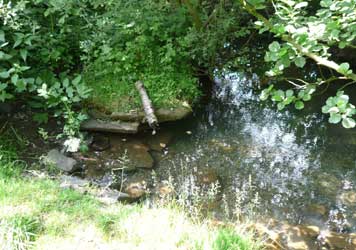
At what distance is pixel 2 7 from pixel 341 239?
4.48m

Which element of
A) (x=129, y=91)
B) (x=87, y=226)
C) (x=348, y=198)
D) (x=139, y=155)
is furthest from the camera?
(x=129, y=91)

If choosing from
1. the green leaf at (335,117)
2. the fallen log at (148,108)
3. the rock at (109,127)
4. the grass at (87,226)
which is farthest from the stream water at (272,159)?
the green leaf at (335,117)

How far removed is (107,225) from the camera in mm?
3299

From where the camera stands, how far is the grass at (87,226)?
300 cm

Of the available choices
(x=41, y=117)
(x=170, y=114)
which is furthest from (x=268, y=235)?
(x=41, y=117)

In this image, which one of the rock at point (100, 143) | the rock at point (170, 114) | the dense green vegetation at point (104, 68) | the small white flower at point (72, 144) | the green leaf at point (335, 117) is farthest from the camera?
the rock at point (170, 114)

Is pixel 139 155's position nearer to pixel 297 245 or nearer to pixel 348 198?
pixel 297 245

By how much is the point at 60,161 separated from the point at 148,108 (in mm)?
1433

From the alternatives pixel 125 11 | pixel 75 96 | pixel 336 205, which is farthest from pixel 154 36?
pixel 336 205

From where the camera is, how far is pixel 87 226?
3.22 m

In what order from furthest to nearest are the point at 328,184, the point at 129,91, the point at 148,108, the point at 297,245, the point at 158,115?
the point at 129,91 < the point at 158,115 < the point at 148,108 < the point at 328,184 < the point at 297,245

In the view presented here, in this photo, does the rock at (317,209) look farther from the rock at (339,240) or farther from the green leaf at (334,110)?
the green leaf at (334,110)

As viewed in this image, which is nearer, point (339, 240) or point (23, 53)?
point (339, 240)

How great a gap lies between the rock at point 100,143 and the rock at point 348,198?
9.51ft
